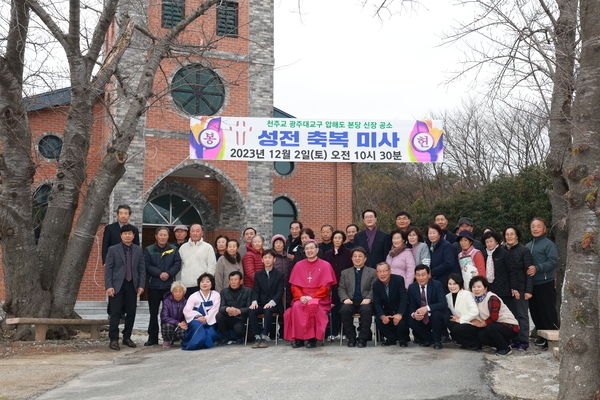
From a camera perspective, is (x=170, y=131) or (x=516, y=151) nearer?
(x=170, y=131)

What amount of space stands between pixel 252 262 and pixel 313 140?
7295mm

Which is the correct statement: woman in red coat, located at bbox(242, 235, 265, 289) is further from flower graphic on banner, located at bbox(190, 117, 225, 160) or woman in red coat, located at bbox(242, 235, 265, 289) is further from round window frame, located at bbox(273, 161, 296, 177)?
round window frame, located at bbox(273, 161, 296, 177)

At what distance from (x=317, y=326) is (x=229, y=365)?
5.79ft

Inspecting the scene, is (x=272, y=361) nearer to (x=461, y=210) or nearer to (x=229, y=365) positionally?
(x=229, y=365)

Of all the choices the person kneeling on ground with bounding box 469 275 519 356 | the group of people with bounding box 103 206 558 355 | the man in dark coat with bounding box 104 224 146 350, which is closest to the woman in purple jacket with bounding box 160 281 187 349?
the group of people with bounding box 103 206 558 355

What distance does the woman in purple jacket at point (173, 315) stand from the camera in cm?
911

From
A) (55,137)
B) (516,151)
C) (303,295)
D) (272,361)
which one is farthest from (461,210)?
(272,361)

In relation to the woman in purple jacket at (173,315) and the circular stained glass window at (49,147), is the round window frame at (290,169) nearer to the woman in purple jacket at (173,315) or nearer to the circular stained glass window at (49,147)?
the circular stained glass window at (49,147)

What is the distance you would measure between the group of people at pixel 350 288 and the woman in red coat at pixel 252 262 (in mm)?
15

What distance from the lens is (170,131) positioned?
58.8 feet

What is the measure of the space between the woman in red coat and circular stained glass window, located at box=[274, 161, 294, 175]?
10.7 metres

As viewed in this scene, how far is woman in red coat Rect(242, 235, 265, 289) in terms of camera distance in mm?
9867

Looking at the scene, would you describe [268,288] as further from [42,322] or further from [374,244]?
[42,322]

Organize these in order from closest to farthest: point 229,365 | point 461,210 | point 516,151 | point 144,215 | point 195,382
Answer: point 195,382, point 229,365, point 144,215, point 461,210, point 516,151
